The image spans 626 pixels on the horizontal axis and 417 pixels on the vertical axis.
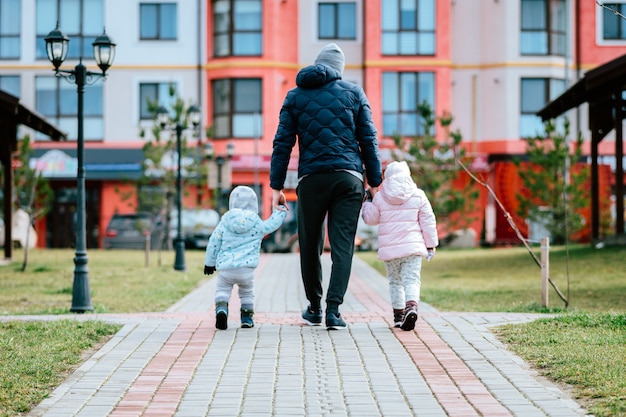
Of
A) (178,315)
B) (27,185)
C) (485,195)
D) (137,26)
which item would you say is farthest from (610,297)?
(137,26)

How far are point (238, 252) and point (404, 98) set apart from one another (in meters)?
34.8

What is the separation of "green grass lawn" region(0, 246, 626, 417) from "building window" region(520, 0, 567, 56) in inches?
642

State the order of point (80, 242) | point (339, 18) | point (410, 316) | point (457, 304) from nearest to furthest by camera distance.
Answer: point (410, 316), point (80, 242), point (457, 304), point (339, 18)

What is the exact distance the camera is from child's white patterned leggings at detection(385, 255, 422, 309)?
9.34 meters

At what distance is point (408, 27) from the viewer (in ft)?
144

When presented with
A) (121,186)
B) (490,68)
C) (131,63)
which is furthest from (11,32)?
(490,68)

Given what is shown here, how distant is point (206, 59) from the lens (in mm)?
44219

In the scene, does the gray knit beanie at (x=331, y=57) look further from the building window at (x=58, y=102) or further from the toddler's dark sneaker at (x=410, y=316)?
the building window at (x=58, y=102)

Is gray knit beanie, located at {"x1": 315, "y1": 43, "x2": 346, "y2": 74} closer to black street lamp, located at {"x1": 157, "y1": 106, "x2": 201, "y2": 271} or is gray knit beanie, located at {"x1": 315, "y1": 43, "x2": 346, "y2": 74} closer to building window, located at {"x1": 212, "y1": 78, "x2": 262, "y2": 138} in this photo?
black street lamp, located at {"x1": 157, "y1": 106, "x2": 201, "y2": 271}

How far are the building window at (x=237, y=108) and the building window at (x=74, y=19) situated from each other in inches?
202

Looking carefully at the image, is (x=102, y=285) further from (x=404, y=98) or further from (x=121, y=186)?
(x=404, y=98)

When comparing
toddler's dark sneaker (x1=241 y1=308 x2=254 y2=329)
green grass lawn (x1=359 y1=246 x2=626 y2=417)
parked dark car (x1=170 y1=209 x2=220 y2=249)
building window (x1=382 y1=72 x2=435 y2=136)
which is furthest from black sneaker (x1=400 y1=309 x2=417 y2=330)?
building window (x1=382 y1=72 x2=435 y2=136)

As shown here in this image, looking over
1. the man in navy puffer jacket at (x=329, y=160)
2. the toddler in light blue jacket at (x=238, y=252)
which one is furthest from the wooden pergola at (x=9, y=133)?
the man in navy puffer jacket at (x=329, y=160)

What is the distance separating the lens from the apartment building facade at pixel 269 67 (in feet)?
143
